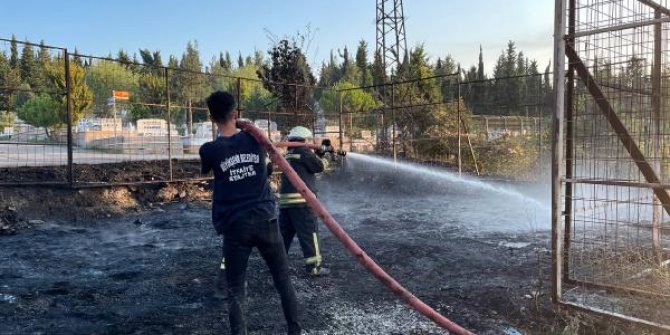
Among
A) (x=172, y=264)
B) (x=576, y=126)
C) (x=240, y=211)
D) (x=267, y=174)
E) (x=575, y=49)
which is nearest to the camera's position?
(x=240, y=211)

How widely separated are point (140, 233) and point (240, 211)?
4956mm

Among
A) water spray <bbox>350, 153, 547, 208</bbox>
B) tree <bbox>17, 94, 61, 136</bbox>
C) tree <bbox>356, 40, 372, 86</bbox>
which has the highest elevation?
tree <bbox>356, 40, 372, 86</bbox>

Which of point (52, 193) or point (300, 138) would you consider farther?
point (52, 193)

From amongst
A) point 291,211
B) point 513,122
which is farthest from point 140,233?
point 513,122

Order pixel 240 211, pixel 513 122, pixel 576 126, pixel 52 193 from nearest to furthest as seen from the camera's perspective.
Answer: pixel 240 211
pixel 576 126
pixel 52 193
pixel 513 122

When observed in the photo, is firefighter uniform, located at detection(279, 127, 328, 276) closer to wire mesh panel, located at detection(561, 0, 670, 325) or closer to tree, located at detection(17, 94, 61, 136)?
wire mesh panel, located at detection(561, 0, 670, 325)

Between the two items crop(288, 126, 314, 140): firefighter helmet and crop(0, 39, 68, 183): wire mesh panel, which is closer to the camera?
crop(288, 126, 314, 140): firefighter helmet

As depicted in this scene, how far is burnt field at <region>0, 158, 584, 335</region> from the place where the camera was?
3.92 meters

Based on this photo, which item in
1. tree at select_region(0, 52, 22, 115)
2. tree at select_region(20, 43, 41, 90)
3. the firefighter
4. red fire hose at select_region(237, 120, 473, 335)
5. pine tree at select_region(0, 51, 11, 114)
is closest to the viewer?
red fire hose at select_region(237, 120, 473, 335)

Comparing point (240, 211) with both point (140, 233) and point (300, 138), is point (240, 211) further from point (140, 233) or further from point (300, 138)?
point (140, 233)

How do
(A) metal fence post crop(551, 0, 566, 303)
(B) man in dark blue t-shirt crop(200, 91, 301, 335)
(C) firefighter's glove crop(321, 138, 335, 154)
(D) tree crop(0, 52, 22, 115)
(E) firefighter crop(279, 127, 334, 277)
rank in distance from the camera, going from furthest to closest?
(D) tree crop(0, 52, 22, 115) → (E) firefighter crop(279, 127, 334, 277) → (C) firefighter's glove crop(321, 138, 335, 154) → (A) metal fence post crop(551, 0, 566, 303) → (B) man in dark blue t-shirt crop(200, 91, 301, 335)

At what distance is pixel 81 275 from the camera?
5227mm

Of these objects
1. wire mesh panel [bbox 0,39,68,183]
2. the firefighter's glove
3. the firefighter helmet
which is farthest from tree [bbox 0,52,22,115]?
the firefighter's glove

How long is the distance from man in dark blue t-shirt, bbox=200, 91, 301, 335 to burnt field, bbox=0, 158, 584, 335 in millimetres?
566
